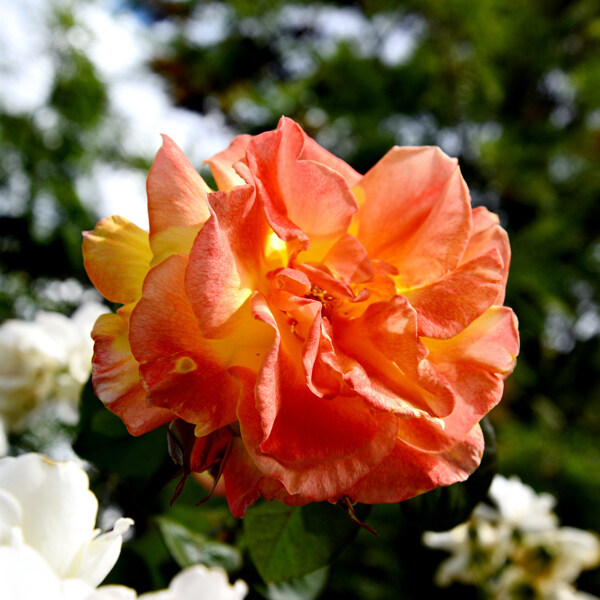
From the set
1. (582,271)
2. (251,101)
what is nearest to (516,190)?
(582,271)

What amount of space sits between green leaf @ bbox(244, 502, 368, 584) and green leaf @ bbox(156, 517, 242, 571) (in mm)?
84

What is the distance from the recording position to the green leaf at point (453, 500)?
0.29 metres

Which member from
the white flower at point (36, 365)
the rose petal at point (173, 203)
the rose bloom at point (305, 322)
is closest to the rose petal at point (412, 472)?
the rose bloom at point (305, 322)

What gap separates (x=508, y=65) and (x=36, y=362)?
6.82 feet

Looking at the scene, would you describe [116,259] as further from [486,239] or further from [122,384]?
[486,239]

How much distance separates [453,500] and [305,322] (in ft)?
0.43

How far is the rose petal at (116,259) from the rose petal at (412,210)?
0.09 metres

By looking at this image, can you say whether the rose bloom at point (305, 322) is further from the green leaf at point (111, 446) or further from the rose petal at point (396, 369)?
the green leaf at point (111, 446)

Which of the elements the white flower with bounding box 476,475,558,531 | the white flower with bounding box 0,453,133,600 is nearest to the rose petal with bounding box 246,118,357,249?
the white flower with bounding box 0,453,133,600

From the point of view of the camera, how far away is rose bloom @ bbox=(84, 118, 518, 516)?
20 centimetres

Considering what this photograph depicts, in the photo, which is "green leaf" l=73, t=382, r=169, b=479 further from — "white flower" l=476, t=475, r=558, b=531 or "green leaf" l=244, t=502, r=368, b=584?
"white flower" l=476, t=475, r=558, b=531

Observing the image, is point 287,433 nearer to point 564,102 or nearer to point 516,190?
point 516,190

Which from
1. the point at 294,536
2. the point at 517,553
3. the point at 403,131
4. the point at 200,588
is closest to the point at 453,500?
the point at 294,536

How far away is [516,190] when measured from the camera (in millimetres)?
1806
